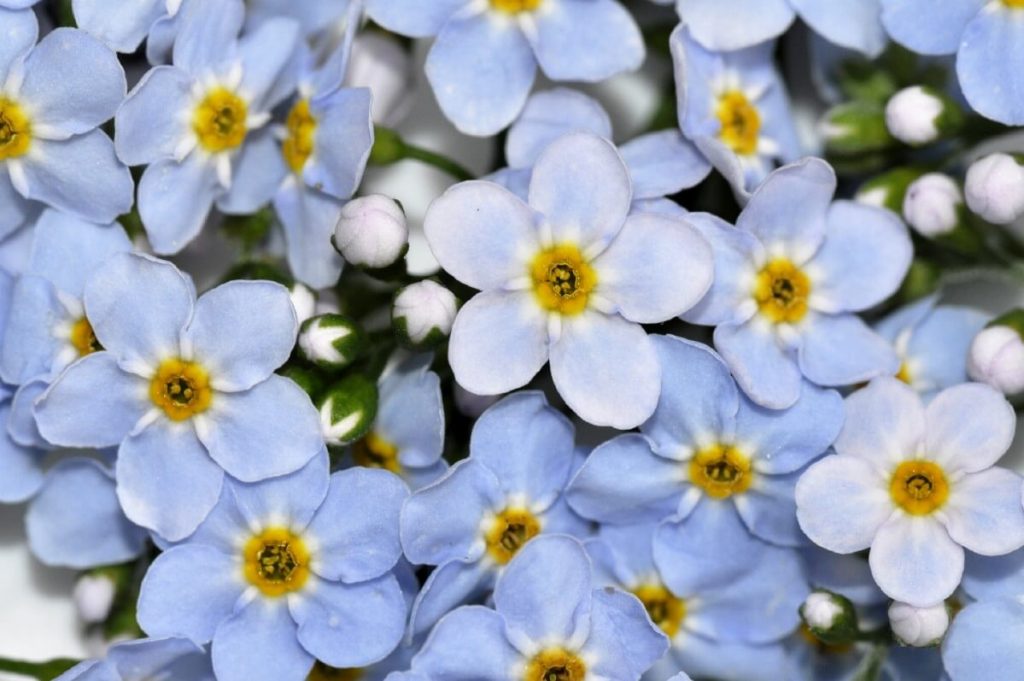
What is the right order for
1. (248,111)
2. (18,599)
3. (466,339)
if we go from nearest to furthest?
(466,339), (248,111), (18,599)

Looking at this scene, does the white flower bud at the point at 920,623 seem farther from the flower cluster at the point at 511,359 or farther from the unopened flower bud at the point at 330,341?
the unopened flower bud at the point at 330,341

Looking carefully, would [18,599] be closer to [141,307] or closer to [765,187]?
[141,307]

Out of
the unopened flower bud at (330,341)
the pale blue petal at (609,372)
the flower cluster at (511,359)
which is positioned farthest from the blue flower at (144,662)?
the pale blue petal at (609,372)

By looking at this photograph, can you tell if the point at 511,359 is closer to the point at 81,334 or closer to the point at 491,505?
the point at 491,505

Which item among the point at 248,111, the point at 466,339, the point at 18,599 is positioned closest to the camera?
the point at 466,339

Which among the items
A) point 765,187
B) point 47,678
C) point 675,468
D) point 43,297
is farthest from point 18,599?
point 765,187

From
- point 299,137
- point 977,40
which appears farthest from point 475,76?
point 977,40
